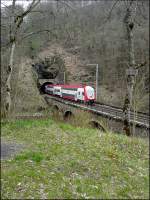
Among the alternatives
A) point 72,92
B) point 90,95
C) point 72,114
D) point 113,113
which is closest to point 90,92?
point 90,95

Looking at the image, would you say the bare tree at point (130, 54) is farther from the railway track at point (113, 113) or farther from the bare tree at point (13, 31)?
the railway track at point (113, 113)

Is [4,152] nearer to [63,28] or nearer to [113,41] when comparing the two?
[63,28]

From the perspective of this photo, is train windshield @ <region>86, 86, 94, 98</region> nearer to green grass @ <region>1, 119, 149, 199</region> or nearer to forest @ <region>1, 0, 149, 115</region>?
forest @ <region>1, 0, 149, 115</region>

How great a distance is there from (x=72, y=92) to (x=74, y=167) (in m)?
24.8

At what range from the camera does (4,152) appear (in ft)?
25.0

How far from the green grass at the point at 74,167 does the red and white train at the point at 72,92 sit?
55.2 feet

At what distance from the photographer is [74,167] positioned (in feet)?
22.2

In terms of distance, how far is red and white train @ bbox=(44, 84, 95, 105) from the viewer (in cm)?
2789

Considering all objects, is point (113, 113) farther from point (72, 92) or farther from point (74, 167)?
point (74, 167)

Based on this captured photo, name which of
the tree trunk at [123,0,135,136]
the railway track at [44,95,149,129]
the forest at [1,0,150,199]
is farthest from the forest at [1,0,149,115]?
the railway track at [44,95,149,129]

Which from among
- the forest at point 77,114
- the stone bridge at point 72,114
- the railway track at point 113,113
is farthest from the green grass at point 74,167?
the railway track at point 113,113

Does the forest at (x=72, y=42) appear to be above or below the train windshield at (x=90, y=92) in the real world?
above

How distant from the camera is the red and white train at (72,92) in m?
27.9

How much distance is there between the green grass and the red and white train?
16816 millimetres
